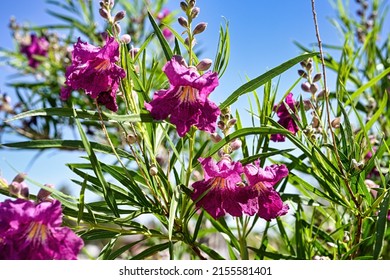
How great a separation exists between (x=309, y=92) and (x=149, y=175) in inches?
13.4

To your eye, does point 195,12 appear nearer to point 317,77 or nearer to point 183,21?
point 183,21

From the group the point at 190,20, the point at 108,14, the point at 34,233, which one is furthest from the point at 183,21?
the point at 34,233

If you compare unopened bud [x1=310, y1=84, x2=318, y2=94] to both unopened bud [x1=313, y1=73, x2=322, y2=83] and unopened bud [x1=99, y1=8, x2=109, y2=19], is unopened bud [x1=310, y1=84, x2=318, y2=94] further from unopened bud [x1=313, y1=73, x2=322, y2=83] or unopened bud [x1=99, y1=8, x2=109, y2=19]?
unopened bud [x1=99, y1=8, x2=109, y2=19]

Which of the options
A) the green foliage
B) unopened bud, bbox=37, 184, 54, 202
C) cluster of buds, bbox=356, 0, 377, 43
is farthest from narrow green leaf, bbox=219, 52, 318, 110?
cluster of buds, bbox=356, 0, 377, 43

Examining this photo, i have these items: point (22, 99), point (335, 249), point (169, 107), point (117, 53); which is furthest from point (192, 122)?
point (22, 99)

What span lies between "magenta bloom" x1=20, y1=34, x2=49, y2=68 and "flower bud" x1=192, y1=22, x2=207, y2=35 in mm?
1398

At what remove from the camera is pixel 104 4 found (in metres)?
0.82

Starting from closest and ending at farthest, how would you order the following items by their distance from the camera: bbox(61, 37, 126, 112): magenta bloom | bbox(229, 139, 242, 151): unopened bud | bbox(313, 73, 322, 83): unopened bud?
bbox(61, 37, 126, 112): magenta bloom < bbox(229, 139, 242, 151): unopened bud < bbox(313, 73, 322, 83): unopened bud

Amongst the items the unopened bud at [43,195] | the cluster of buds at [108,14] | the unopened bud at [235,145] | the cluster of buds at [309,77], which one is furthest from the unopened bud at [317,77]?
the unopened bud at [43,195]

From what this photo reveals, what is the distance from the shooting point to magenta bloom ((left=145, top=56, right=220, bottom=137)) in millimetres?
708

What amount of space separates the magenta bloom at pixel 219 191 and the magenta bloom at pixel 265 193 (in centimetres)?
2

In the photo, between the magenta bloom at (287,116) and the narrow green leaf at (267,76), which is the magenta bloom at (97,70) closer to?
the narrow green leaf at (267,76)

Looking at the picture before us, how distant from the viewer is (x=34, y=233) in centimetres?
65

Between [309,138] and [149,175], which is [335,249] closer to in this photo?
[309,138]
